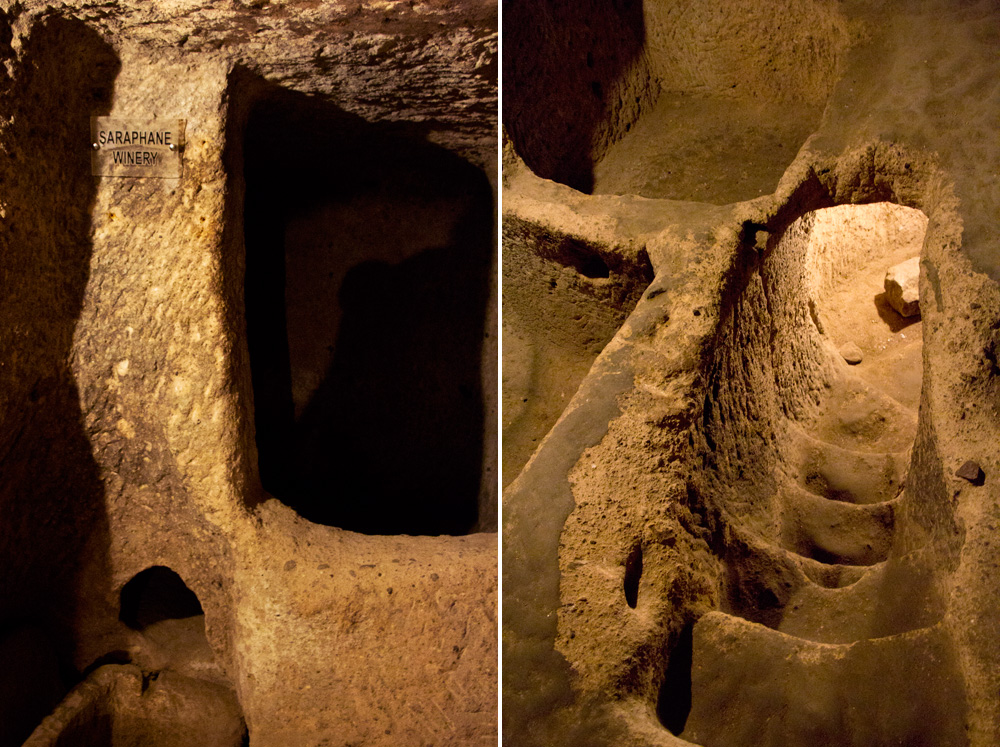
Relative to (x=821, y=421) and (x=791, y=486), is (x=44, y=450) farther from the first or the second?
(x=821, y=421)

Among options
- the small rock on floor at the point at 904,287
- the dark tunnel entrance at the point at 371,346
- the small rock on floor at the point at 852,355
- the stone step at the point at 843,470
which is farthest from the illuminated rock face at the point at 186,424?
the small rock on floor at the point at 904,287

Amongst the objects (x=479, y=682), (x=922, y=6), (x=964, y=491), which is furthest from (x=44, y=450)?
(x=922, y=6)

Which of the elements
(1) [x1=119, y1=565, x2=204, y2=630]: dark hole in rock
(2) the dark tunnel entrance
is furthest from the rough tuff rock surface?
(1) [x1=119, y1=565, x2=204, y2=630]: dark hole in rock

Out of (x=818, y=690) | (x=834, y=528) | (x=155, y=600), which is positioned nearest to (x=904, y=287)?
(x=834, y=528)

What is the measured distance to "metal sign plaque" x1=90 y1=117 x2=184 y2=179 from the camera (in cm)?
A: 148

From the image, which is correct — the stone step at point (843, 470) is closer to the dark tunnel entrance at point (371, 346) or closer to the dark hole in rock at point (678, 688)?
the dark hole in rock at point (678, 688)

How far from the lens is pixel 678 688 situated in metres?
1.28

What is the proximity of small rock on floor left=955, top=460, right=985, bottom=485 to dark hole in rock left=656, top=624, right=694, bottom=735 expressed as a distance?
562 mm

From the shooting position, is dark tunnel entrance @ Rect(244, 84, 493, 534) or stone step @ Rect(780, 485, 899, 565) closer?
stone step @ Rect(780, 485, 899, 565)

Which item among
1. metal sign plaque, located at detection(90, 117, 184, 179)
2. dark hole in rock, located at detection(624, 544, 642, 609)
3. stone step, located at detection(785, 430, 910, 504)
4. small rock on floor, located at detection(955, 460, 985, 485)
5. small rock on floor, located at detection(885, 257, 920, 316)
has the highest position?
metal sign plaque, located at detection(90, 117, 184, 179)

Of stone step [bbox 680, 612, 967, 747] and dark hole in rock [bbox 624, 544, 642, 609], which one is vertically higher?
dark hole in rock [bbox 624, 544, 642, 609]

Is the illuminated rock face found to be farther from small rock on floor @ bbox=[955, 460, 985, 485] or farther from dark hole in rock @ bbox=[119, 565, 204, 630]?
small rock on floor @ bbox=[955, 460, 985, 485]

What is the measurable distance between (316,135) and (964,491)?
1.81m

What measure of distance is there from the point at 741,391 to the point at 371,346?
4.68 feet
